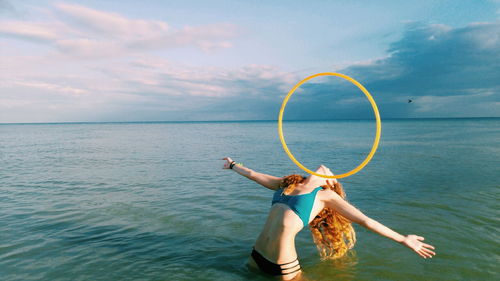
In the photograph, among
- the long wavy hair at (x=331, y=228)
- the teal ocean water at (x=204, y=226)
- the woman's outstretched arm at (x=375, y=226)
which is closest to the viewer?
the woman's outstretched arm at (x=375, y=226)

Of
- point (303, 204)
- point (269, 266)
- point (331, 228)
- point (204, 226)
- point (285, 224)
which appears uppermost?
point (303, 204)

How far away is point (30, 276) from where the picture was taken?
5.71 m

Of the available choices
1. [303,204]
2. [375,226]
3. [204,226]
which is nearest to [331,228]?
[303,204]

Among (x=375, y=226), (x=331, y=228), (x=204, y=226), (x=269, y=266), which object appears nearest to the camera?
(x=375, y=226)

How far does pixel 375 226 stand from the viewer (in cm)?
418

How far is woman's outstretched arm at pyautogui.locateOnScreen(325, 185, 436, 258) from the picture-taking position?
158 inches

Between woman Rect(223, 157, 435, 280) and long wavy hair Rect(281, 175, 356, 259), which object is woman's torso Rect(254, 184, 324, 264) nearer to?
woman Rect(223, 157, 435, 280)

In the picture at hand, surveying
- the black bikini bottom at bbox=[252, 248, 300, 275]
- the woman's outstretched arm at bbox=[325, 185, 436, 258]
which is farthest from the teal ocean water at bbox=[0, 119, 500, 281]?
the woman's outstretched arm at bbox=[325, 185, 436, 258]

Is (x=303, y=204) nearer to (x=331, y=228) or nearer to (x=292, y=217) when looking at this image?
(x=292, y=217)

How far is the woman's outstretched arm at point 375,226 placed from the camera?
4020mm

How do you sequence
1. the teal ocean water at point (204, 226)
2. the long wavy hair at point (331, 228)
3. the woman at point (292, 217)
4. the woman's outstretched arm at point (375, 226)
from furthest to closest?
the teal ocean water at point (204, 226) < the long wavy hair at point (331, 228) < the woman at point (292, 217) < the woman's outstretched arm at point (375, 226)

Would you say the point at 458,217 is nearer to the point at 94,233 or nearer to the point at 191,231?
the point at 191,231

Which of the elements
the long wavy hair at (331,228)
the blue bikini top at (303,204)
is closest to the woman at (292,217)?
the blue bikini top at (303,204)

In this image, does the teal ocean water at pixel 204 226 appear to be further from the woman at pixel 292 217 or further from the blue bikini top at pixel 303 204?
the blue bikini top at pixel 303 204
